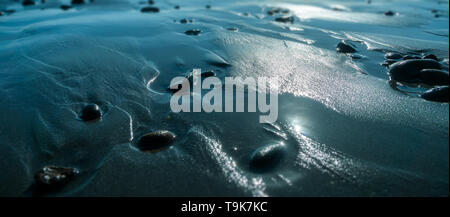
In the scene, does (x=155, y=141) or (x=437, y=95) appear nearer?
(x=155, y=141)

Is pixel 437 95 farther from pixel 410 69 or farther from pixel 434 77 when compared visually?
pixel 410 69

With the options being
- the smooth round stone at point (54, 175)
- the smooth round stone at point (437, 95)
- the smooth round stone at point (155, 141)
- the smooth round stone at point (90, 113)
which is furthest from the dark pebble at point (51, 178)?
the smooth round stone at point (437, 95)

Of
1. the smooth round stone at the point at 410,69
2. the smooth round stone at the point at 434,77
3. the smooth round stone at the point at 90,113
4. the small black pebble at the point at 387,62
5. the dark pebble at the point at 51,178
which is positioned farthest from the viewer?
the small black pebble at the point at 387,62

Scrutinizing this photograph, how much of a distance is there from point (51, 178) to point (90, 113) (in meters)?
0.75

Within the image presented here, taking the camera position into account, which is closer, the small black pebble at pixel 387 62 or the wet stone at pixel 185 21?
the small black pebble at pixel 387 62

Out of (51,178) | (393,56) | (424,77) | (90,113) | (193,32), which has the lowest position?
(51,178)

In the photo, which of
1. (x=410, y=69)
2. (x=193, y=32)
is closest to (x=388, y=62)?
(x=410, y=69)

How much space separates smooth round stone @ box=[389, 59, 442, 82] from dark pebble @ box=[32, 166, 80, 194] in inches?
125

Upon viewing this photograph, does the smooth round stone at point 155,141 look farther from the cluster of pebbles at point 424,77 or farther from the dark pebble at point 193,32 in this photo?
the dark pebble at point 193,32

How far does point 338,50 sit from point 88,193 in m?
3.68

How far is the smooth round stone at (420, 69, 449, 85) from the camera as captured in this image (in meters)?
2.67

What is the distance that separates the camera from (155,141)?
1.98 metres

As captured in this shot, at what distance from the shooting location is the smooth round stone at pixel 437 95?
240 cm

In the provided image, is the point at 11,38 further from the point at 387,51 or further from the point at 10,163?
the point at 387,51
